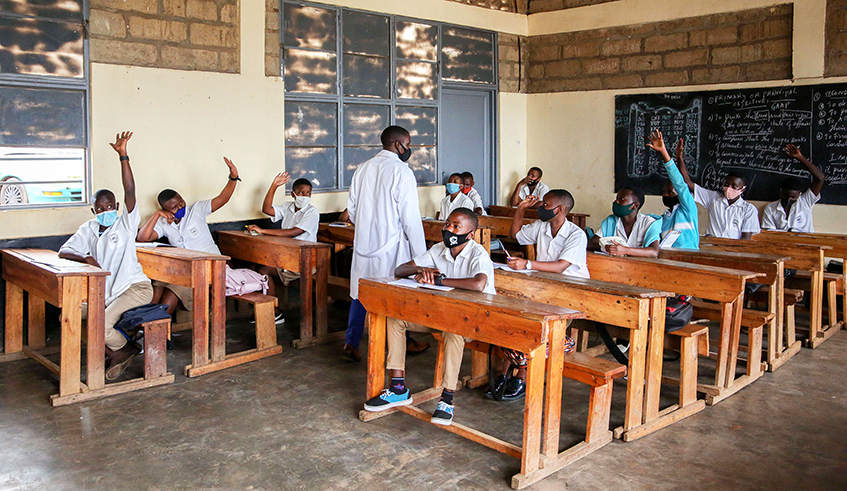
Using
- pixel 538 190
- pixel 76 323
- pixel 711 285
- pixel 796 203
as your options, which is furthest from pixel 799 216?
pixel 76 323

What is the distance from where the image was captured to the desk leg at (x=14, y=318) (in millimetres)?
5449

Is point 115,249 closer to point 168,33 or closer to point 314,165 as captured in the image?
point 168,33

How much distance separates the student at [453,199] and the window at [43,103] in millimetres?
3874

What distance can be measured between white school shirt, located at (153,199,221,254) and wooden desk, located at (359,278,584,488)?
108 inches

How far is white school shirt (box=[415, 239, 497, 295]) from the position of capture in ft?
13.0

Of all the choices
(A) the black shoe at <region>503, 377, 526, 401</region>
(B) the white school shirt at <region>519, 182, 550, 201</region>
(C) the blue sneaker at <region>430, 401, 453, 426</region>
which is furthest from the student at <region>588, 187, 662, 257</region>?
(B) the white school shirt at <region>519, 182, 550, 201</region>

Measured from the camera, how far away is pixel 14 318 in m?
5.48

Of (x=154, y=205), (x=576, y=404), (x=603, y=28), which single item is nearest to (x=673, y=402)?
(x=576, y=404)

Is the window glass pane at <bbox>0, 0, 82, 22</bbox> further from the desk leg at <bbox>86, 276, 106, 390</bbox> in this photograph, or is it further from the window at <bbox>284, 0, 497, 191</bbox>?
the desk leg at <bbox>86, 276, 106, 390</bbox>

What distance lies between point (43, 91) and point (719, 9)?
6.87m

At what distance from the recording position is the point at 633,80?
8.94m

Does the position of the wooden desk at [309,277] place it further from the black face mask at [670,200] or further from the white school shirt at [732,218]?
the white school shirt at [732,218]

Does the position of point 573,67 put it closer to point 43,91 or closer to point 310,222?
point 310,222

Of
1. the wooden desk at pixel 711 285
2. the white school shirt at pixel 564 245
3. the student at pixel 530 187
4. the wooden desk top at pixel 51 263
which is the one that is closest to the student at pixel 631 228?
the wooden desk at pixel 711 285
